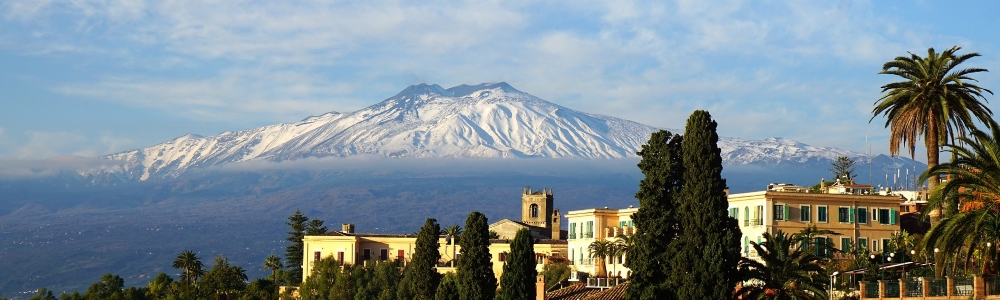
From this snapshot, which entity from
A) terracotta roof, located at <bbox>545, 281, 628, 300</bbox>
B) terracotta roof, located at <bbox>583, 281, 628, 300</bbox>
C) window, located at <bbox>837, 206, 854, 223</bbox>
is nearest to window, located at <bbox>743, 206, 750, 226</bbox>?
window, located at <bbox>837, 206, 854, 223</bbox>

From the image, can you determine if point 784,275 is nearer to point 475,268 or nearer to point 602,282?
point 475,268

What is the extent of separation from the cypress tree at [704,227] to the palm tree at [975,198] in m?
6.60

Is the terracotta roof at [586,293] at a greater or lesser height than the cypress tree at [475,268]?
lesser

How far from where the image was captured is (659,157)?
53.8 metres

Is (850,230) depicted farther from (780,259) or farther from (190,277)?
(190,277)

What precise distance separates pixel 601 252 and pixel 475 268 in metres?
21.9

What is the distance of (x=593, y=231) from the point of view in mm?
91375

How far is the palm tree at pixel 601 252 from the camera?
8475 cm

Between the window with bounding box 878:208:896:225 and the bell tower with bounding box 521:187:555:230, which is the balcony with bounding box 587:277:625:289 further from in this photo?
the bell tower with bounding box 521:187:555:230

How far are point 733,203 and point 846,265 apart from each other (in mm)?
8651

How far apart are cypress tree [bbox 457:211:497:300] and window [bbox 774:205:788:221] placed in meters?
15.8

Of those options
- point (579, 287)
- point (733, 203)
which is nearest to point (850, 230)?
point (733, 203)

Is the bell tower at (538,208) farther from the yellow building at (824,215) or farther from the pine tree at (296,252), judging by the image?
the yellow building at (824,215)

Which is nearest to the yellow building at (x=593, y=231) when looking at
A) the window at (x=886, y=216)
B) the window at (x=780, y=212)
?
the window at (x=780, y=212)
